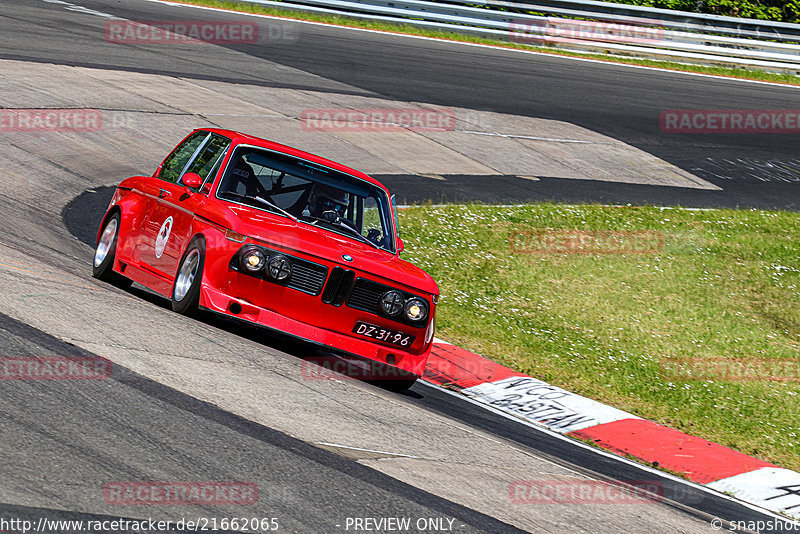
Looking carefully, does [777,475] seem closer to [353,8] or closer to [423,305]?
[423,305]

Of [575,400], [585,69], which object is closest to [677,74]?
[585,69]

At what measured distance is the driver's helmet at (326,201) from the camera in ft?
27.0

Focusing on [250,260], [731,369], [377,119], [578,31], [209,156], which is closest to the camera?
[250,260]

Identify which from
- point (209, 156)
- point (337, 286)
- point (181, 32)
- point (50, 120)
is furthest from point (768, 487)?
point (181, 32)

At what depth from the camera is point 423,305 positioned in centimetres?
764

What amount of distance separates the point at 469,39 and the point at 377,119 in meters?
9.74

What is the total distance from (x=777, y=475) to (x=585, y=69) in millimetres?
19847

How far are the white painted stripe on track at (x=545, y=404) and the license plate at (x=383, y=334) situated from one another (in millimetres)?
1222

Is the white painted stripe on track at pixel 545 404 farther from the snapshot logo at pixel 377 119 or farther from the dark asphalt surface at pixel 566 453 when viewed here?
the snapshot logo at pixel 377 119

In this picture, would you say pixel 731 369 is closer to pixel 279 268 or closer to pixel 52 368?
pixel 279 268

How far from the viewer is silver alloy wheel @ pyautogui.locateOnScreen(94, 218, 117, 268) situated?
877cm

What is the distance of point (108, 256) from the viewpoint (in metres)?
8.70

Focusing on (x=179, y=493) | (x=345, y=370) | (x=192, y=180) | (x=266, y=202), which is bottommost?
(x=345, y=370)

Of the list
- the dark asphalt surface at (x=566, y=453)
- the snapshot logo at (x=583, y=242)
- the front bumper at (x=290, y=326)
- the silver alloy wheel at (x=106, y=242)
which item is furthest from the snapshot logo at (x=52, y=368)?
the snapshot logo at (x=583, y=242)
